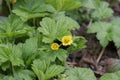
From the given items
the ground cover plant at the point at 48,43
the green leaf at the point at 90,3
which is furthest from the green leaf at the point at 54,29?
the green leaf at the point at 90,3

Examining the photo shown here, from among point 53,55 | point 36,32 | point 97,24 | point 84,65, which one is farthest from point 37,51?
point 97,24

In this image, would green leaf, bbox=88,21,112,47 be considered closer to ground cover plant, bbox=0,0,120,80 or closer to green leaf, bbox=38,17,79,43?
ground cover plant, bbox=0,0,120,80

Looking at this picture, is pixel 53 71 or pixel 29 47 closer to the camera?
pixel 53 71

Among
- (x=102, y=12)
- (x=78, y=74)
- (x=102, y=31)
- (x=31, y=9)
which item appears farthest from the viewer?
(x=102, y=12)

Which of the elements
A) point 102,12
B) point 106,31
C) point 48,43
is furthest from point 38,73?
point 102,12

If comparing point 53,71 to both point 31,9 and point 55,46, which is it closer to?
point 55,46

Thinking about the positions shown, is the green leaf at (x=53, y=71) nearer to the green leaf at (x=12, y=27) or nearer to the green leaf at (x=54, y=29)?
the green leaf at (x=54, y=29)

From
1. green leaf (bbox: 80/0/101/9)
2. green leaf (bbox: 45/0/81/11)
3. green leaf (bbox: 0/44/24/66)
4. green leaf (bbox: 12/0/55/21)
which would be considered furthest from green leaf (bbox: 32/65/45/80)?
green leaf (bbox: 80/0/101/9)

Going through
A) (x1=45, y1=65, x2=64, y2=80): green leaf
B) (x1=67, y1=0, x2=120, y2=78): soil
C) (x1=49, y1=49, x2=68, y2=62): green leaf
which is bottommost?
(x1=67, y1=0, x2=120, y2=78): soil
